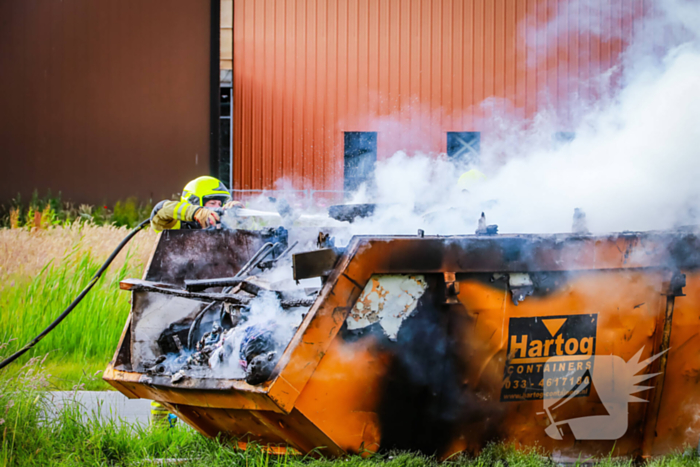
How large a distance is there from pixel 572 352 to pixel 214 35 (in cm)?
1084

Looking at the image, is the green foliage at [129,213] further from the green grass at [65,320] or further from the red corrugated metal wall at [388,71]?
the green grass at [65,320]

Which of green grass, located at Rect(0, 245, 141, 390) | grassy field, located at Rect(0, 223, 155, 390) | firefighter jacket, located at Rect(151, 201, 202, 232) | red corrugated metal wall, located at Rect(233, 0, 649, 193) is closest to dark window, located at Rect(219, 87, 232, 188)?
Answer: red corrugated metal wall, located at Rect(233, 0, 649, 193)

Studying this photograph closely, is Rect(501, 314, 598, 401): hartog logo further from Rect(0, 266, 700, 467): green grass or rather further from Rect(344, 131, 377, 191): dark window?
Rect(344, 131, 377, 191): dark window

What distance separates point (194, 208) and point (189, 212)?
0.05 metres

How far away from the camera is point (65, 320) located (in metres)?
5.62

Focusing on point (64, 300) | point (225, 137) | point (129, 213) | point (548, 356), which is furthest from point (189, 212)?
point (225, 137)

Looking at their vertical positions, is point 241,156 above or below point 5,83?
below

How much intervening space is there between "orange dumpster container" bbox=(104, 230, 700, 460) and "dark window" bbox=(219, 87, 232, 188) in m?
9.66

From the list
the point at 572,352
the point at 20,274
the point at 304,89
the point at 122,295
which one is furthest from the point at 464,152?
the point at 572,352

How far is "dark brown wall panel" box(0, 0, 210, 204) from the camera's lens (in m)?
11.5

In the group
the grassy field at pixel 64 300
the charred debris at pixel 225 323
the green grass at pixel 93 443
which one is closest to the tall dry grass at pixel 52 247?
the grassy field at pixel 64 300

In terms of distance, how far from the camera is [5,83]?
38.0 ft

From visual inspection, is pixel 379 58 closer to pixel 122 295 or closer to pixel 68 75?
pixel 68 75

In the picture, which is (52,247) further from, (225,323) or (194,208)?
(225,323)
